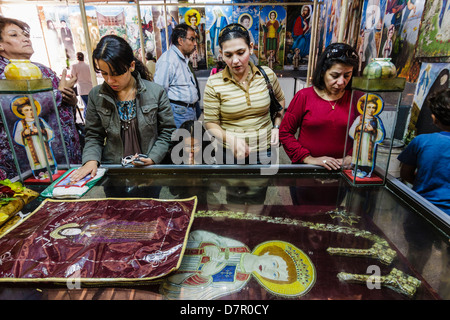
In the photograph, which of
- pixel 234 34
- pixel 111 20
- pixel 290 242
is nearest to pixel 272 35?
pixel 111 20

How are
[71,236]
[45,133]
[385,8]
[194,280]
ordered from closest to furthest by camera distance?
[194,280]
[71,236]
[45,133]
[385,8]

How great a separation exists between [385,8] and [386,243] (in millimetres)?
3207

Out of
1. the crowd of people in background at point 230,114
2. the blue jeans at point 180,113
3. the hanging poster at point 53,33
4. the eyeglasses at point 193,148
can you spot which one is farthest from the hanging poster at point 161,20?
the crowd of people in background at point 230,114

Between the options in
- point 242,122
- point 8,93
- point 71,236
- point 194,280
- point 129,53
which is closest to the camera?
point 194,280

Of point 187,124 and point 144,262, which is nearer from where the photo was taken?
point 144,262

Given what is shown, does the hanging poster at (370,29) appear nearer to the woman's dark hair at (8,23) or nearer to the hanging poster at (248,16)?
the hanging poster at (248,16)

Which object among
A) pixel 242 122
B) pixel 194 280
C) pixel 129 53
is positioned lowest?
pixel 194 280

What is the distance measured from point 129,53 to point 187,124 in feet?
3.90

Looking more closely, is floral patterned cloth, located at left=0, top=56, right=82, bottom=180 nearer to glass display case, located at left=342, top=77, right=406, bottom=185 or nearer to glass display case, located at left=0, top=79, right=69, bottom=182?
glass display case, located at left=0, top=79, right=69, bottom=182

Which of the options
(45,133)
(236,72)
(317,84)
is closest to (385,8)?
(317,84)

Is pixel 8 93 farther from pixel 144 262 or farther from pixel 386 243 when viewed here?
pixel 386 243

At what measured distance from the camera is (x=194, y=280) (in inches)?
32.5

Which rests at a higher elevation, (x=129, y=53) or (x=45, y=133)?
(x=129, y=53)

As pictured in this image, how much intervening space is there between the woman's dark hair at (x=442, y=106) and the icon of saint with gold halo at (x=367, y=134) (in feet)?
1.11
